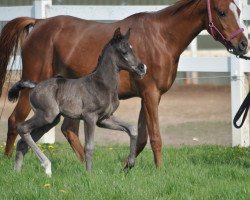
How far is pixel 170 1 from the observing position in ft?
62.7

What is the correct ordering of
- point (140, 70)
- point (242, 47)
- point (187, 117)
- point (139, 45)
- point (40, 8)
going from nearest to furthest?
point (140, 70), point (242, 47), point (139, 45), point (40, 8), point (187, 117)

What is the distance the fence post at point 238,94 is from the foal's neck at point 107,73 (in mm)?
3364

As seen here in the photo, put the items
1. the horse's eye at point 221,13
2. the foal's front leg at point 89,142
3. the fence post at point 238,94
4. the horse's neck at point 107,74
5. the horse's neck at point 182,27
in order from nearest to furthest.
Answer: the foal's front leg at point 89,142
the horse's neck at point 107,74
the horse's eye at point 221,13
the horse's neck at point 182,27
the fence post at point 238,94

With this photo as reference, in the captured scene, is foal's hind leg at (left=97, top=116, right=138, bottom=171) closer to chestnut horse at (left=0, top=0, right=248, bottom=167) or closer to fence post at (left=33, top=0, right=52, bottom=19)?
chestnut horse at (left=0, top=0, right=248, bottom=167)

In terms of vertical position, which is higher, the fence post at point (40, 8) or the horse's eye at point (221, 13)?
the horse's eye at point (221, 13)

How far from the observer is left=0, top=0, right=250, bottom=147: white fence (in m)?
11.2

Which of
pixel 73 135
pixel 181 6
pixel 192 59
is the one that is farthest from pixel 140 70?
pixel 192 59

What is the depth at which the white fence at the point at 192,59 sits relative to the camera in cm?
1116

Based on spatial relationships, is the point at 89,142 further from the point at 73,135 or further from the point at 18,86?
the point at 73,135

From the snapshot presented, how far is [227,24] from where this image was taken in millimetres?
8734

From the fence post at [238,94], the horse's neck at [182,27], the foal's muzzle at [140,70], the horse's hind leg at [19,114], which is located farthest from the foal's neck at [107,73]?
the fence post at [238,94]

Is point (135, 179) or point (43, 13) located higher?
point (43, 13)

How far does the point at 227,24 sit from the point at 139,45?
90cm

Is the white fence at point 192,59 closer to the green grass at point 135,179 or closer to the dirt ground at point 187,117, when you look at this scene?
the dirt ground at point 187,117
